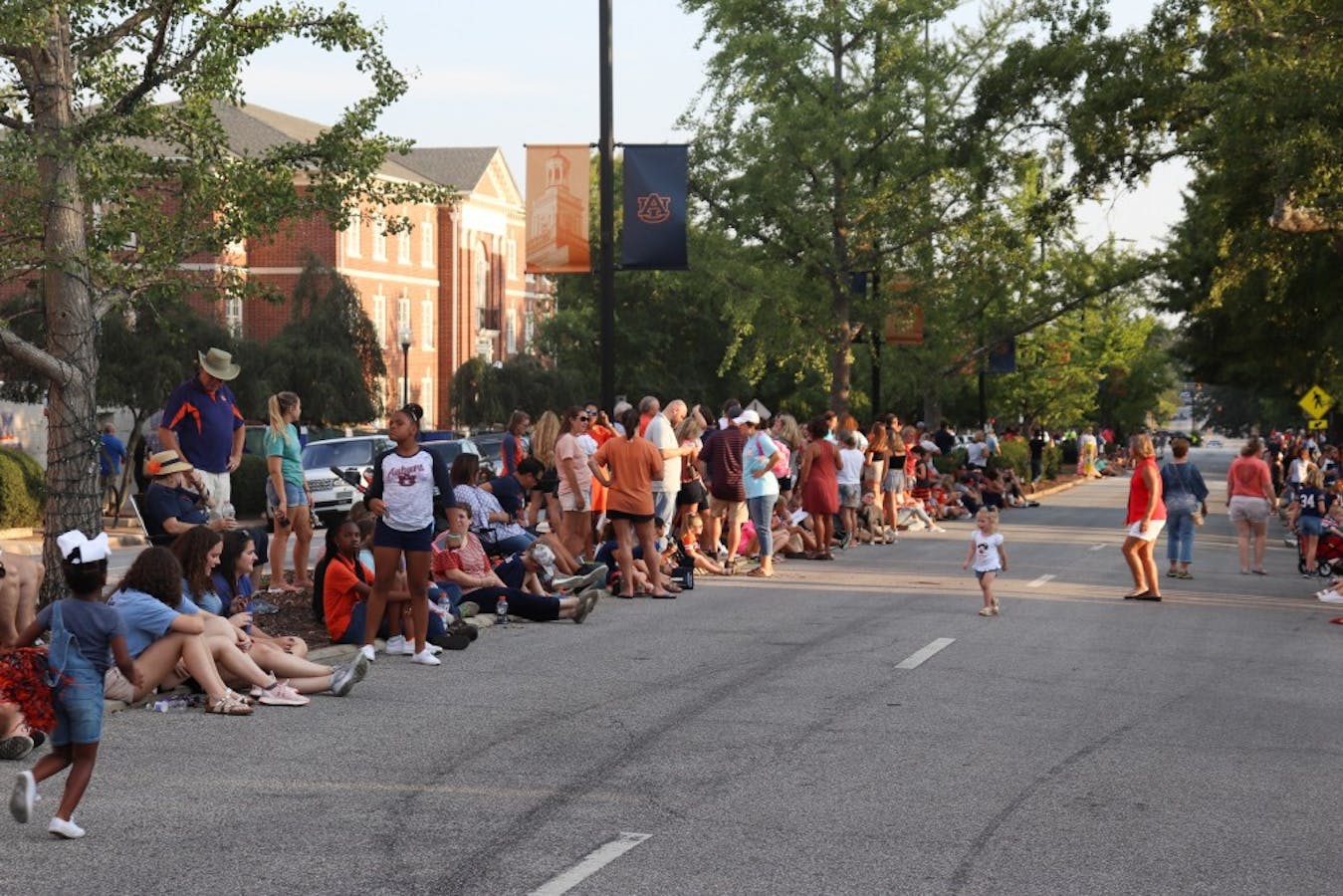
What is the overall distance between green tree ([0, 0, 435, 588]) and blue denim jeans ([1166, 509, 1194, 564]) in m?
10.9

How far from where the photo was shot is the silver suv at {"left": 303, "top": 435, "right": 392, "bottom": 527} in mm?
36125

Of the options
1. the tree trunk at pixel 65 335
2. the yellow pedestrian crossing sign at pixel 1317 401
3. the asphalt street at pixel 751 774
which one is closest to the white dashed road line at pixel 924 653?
the asphalt street at pixel 751 774

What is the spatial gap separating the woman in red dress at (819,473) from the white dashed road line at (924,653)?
8609 millimetres

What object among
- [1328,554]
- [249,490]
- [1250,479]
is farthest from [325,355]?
[1328,554]

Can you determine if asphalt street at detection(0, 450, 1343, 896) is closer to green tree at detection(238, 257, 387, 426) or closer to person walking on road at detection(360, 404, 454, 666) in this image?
person walking on road at detection(360, 404, 454, 666)

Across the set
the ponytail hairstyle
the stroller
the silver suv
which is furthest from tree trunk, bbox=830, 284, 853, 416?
the ponytail hairstyle

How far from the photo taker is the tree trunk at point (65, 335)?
14.6 meters

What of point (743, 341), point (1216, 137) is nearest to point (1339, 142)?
point (1216, 137)

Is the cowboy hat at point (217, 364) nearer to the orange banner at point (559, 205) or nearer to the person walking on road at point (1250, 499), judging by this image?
the orange banner at point (559, 205)

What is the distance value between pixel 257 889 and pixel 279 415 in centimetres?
1065

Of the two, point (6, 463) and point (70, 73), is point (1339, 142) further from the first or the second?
point (6, 463)

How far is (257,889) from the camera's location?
692 cm

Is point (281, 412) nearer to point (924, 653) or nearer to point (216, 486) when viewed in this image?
point (216, 486)

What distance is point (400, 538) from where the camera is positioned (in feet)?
44.3
